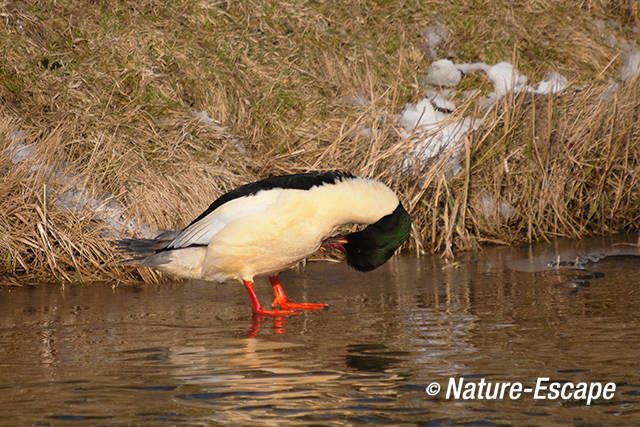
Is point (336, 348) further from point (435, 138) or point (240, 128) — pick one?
point (240, 128)

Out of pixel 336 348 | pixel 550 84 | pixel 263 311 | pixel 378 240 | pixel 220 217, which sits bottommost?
pixel 336 348

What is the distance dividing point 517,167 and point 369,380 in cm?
546

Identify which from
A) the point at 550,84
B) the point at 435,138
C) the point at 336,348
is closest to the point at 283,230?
the point at 336,348

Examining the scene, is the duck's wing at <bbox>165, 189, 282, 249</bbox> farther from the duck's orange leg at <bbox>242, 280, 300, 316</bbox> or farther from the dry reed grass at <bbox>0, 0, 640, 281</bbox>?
the dry reed grass at <bbox>0, 0, 640, 281</bbox>

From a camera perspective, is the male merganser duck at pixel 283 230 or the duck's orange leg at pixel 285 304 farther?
the duck's orange leg at pixel 285 304

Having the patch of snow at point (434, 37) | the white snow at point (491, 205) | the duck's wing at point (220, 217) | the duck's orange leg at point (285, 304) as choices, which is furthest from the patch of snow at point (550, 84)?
the duck's wing at point (220, 217)

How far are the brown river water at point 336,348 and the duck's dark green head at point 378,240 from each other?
0.32 meters

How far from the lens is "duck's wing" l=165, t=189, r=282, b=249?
6262 mm

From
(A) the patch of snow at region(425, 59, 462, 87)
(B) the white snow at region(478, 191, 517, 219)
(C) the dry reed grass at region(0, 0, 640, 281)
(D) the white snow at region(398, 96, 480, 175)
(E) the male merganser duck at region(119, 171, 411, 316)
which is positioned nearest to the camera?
(E) the male merganser duck at region(119, 171, 411, 316)

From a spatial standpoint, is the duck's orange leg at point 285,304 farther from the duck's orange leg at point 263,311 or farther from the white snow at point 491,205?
the white snow at point 491,205

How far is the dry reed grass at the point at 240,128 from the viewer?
8117 mm

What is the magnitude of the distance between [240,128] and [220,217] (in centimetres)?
371

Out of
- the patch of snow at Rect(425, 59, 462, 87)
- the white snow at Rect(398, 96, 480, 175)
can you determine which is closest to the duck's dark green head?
the white snow at Rect(398, 96, 480, 175)

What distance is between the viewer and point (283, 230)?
20.4 ft
